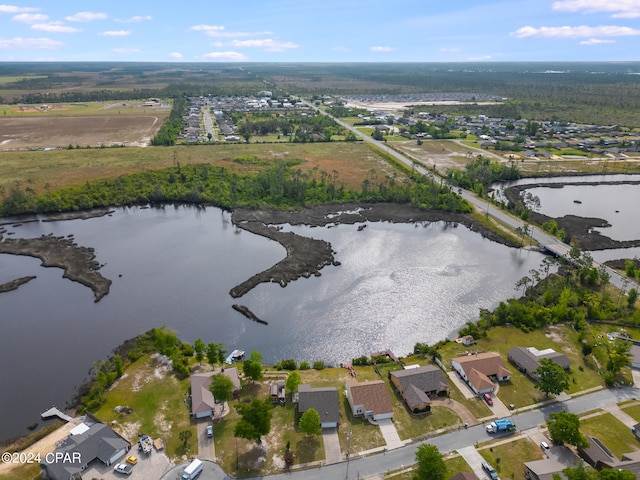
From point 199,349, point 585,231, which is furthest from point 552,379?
point 585,231

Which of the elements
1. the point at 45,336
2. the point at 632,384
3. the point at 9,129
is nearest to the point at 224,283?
the point at 45,336

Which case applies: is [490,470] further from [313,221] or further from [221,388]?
[313,221]

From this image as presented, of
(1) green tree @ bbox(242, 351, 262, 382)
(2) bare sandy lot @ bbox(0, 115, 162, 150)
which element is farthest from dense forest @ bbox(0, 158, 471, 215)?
(1) green tree @ bbox(242, 351, 262, 382)

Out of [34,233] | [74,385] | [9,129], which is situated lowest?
[74,385]

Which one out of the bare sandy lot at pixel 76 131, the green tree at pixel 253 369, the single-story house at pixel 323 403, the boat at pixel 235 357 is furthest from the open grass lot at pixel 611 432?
the bare sandy lot at pixel 76 131

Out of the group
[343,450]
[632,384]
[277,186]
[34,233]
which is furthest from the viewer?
[277,186]

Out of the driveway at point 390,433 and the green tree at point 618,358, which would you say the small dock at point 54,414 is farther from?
the green tree at point 618,358

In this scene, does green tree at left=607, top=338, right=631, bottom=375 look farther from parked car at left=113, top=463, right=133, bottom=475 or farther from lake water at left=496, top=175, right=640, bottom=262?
parked car at left=113, top=463, right=133, bottom=475

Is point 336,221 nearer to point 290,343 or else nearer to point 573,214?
point 290,343
